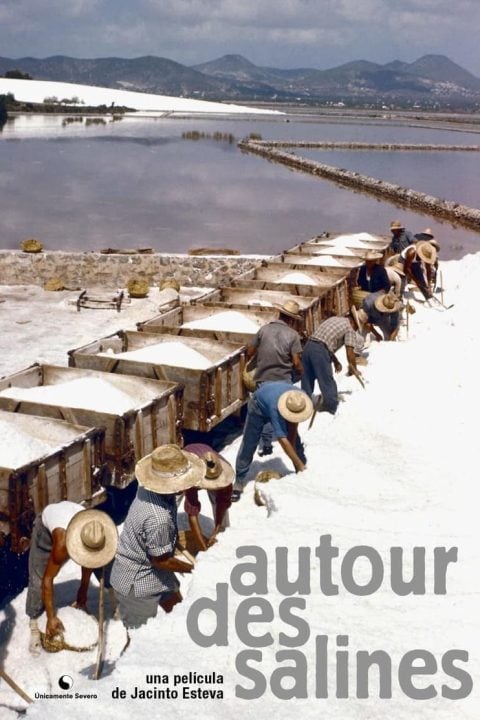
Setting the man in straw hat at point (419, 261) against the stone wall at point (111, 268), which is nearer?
the man in straw hat at point (419, 261)

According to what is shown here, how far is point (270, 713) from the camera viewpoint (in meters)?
4.65

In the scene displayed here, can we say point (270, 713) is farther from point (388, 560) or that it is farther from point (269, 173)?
point (269, 173)

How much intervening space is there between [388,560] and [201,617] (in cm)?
173

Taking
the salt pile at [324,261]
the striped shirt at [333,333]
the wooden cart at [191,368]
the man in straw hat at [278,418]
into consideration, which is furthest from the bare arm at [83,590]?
the salt pile at [324,261]

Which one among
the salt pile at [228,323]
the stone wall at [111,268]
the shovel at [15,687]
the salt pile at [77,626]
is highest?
the salt pile at [228,323]

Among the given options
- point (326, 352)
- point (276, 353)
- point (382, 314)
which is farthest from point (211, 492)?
point (382, 314)

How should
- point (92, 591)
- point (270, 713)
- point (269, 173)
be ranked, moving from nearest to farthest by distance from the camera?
point (270, 713)
point (92, 591)
point (269, 173)

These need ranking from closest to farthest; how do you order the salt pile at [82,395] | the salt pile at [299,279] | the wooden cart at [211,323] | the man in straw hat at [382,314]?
the salt pile at [82,395] < the wooden cart at [211,323] < the man in straw hat at [382,314] < the salt pile at [299,279]

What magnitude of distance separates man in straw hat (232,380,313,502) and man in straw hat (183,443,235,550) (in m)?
1.01

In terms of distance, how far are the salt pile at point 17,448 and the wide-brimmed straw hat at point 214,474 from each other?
150 centimetres

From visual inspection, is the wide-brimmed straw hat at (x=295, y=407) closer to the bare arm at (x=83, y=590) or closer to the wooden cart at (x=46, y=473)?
the wooden cart at (x=46, y=473)

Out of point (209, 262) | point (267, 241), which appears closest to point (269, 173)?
point (267, 241)

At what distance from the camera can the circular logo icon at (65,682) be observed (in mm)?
5311

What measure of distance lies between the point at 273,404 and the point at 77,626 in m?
3.01
